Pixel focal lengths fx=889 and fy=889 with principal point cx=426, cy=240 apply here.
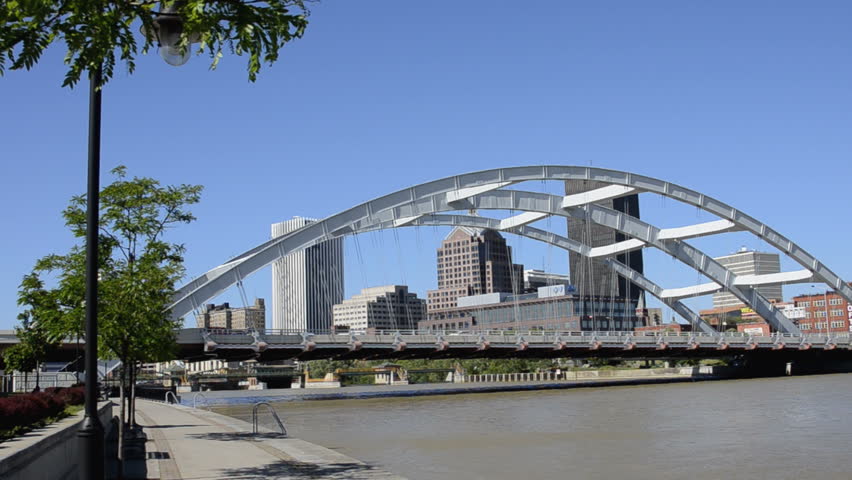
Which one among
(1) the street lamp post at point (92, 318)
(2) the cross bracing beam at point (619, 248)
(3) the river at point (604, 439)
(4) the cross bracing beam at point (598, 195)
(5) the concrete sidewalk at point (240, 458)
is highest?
(4) the cross bracing beam at point (598, 195)

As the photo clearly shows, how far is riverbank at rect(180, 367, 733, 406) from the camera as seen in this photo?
8294 cm

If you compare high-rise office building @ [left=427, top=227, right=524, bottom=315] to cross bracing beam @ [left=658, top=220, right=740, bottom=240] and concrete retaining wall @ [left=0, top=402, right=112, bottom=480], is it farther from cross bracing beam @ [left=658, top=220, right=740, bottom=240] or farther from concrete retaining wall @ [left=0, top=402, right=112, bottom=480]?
concrete retaining wall @ [left=0, top=402, right=112, bottom=480]

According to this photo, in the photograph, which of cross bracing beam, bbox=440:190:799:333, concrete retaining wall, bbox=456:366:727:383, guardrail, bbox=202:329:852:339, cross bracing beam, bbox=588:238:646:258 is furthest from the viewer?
concrete retaining wall, bbox=456:366:727:383

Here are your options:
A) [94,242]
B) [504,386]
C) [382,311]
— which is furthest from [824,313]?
[94,242]

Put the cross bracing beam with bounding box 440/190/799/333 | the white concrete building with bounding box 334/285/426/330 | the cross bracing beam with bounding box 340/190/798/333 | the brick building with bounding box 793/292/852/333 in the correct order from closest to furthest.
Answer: the cross bracing beam with bounding box 340/190/798/333
the cross bracing beam with bounding box 440/190/799/333
the brick building with bounding box 793/292/852/333
the white concrete building with bounding box 334/285/426/330

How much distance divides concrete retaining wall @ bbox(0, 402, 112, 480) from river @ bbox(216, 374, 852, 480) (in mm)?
7233

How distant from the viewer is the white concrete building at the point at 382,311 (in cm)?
16450

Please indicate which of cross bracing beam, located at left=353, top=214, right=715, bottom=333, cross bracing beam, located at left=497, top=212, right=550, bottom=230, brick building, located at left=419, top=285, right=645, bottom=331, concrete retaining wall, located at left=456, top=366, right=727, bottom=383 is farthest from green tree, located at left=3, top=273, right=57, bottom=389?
brick building, located at left=419, top=285, right=645, bottom=331

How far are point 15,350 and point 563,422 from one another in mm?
31007

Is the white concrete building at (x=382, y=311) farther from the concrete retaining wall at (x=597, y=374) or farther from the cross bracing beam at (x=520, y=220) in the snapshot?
the cross bracing beam at (x=520, y=220)

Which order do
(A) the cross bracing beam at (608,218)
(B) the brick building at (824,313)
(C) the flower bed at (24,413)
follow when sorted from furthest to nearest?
(B) the brick building at (824,313) → (A) the cross bracing beam at (608,218) → (C) the flower bed at (24,413)

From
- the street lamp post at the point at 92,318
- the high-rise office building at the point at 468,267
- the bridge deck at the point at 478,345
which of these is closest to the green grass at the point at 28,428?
the street lamp post at the point at 92,318

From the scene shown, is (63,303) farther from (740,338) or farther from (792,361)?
(792,361)

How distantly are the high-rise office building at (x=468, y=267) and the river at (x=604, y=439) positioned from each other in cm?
11139
